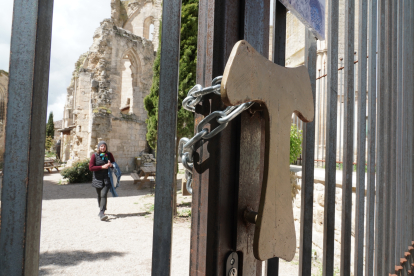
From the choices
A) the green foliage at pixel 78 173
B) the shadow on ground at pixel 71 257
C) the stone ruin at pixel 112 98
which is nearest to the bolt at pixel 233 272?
the shadow on ground at pixel 71 257

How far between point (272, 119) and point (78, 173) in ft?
41.6

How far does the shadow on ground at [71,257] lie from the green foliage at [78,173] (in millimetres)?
7950

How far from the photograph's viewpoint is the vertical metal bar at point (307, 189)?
83 cm

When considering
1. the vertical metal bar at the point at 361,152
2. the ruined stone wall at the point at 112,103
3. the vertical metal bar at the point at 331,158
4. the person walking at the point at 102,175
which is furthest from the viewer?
the ruined stone wall at the point at 112,103

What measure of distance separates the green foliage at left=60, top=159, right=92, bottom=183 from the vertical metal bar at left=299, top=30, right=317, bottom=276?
12.4 m

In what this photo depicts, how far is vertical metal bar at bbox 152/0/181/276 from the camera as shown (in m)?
0.49

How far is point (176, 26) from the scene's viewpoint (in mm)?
499

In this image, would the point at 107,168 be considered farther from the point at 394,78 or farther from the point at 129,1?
the point at 129,1

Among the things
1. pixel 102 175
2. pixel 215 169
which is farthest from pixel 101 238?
pixel 215 169

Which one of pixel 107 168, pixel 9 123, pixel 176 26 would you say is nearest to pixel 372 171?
pixel 176 26

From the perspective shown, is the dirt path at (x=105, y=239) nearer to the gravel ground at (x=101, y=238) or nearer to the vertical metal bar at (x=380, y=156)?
the gravel ground at (x=101, y=238)

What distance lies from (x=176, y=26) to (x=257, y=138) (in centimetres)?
32

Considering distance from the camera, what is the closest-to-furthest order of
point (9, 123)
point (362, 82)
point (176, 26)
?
point (9, 123), point (176, 26), point (362, 82)

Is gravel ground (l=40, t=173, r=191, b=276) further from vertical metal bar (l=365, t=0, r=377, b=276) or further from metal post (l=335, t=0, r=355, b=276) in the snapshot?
metal post (l=335, t=0, r=355, b=276)
